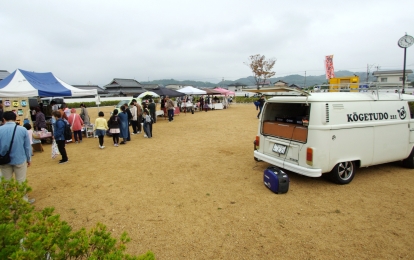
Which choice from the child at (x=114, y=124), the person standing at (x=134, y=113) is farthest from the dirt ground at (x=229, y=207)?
the person standing at (x=134, y=113)

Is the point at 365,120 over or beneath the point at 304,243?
over

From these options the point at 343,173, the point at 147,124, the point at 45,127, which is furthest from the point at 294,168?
the point at 45,127

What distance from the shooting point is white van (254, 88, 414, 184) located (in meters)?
4.33

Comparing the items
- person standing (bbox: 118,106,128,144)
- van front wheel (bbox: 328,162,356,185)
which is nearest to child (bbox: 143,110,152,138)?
person standing (bbox: 118,106,128,144)

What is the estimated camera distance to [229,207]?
160 inches

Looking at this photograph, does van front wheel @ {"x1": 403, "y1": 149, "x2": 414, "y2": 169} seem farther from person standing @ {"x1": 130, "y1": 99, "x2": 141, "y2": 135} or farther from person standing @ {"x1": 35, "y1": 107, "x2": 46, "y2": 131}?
person standing @ {"x1": 35, "y1": 107, "x2": 46, "y2": 131}

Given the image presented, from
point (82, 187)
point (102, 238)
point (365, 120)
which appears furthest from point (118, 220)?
point (365, 120)

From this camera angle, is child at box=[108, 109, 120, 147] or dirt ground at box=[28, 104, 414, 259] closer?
dirt ground at box=[28, 104, 414, 259]

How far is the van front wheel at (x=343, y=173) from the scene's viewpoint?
4.70 m

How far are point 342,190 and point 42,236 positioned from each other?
15.7ft

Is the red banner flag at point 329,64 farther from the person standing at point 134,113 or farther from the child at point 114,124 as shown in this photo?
the child at point 114,124

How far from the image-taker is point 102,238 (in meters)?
1.72

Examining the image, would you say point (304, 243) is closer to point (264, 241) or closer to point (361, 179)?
point (264, 241)

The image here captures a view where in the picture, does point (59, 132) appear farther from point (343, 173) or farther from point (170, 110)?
point (170, 110)
